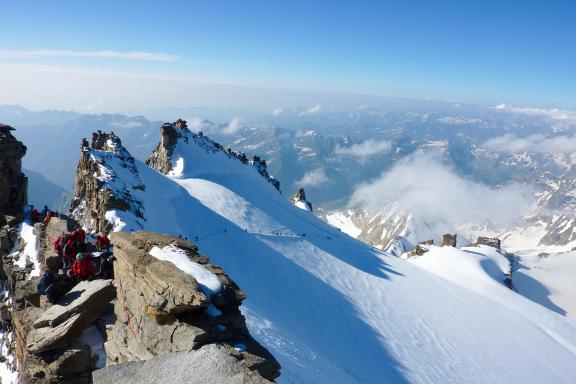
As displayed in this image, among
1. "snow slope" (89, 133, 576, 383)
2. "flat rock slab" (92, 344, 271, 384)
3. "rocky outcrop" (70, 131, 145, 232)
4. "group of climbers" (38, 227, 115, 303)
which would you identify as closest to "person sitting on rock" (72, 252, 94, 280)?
"group of climbers" (38, 227, 115, 303)

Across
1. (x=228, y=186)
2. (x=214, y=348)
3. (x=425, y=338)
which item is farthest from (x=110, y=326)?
(x=228, y=186)

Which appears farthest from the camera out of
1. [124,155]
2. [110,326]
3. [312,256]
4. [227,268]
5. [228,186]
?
[228,186]

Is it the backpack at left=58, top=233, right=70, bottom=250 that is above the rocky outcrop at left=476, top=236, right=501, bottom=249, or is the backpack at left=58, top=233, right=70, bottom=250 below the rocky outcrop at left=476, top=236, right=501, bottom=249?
above

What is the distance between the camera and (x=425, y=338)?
104 feet

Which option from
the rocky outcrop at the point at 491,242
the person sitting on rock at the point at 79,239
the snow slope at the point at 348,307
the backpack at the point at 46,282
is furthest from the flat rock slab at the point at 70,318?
the rocky outcrop at the point at 491,242

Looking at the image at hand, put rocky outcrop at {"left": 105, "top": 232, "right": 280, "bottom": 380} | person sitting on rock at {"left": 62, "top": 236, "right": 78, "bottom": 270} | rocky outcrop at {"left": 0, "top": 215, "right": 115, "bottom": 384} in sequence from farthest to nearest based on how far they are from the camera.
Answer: person sitting on rock at {"left": 62, "top": 236, "right": 78, "bottom": 270} < rocky outcrop at {"left": 0, "top": 215, "right": 115, "bottom": 384} < rocky outcrop at {"left": 105, "top": 232, "right": 280, "bottom": 380}

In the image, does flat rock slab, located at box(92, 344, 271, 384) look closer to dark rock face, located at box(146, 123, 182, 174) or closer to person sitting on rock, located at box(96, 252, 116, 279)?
person sitting on rock, located at box(96, 252, 116, 279)

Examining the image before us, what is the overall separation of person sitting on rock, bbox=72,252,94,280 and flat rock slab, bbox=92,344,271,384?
662 cm

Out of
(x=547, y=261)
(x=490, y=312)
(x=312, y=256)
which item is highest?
(x=312, y=256)

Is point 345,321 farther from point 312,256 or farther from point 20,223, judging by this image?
point 20,223

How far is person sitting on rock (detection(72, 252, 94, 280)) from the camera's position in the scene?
576 inches

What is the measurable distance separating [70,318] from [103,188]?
26175mm

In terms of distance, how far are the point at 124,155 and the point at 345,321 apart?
33296 millimetres

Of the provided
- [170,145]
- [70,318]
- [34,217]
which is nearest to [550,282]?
[170,145]
